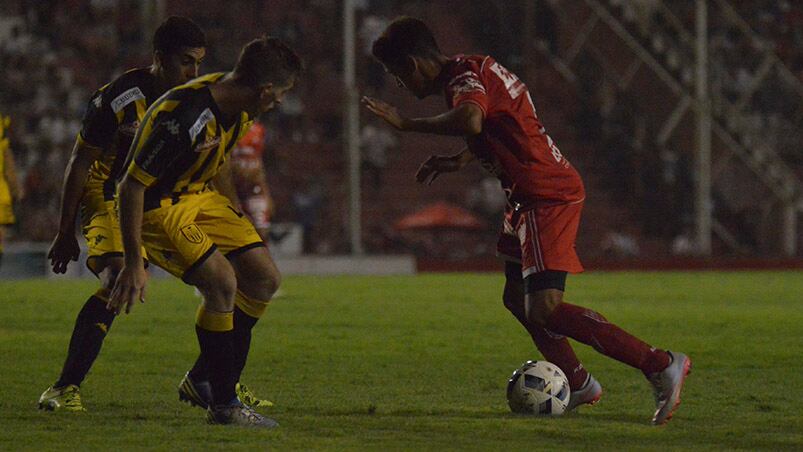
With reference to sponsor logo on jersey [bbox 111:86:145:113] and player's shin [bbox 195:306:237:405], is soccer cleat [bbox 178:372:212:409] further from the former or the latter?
sponsor logo on jersey [bbox 111:86:145:113]

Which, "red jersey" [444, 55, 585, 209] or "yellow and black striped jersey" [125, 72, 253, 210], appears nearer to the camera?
"yellow and black striped jersey" [125, 72, 253, 210]

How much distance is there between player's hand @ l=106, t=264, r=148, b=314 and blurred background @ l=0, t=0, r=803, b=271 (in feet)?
57.8

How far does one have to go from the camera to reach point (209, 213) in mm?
7316

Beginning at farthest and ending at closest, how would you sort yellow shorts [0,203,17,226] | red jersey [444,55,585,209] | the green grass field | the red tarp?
the red tarp → yellow shorts [0,203,17,226] → red jersey [444,55,585,209] → the green grass field

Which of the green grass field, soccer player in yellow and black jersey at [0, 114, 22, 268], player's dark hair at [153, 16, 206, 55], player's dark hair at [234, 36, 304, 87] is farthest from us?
soccer player in yellow and black jersey at [0, 114, 22, 268]

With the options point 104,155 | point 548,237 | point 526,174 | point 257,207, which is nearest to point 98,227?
point 104,155

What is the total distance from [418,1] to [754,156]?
7270 mm

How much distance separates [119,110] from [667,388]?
310 cm

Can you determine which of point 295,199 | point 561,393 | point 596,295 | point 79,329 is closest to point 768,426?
point 561,393

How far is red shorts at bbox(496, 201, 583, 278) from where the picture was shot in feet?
24.0

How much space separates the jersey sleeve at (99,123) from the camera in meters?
7.63

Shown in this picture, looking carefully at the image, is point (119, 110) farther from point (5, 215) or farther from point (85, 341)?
point (5, 215)

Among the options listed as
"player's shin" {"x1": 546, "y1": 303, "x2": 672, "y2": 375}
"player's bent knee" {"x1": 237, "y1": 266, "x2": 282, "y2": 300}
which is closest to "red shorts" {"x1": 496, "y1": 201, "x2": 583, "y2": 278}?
"player's shin" {"x1": 546, "y1": 303, "x2": 672, "y2": 375}

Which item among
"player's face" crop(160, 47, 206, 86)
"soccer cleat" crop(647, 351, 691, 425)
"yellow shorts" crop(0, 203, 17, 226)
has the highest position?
"player's face" crop(160, 47, 206, 86)
